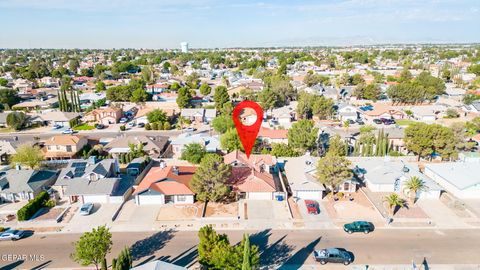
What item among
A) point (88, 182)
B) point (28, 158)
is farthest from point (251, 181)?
point (28, 158)

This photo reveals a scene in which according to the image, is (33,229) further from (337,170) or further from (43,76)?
(43,76)

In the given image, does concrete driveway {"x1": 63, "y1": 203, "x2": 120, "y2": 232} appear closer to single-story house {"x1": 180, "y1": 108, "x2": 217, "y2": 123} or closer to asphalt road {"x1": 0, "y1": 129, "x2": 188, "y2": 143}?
asphalt road {"x1": 0, "y1": 129, "x2": 188, "y2": 143}

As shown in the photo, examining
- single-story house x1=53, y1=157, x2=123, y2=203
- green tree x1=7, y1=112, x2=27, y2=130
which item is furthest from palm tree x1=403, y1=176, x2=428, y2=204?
green tree x1=7, y1=112, x2=27, y2=130

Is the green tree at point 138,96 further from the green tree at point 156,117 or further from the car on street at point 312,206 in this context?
the car on street at point 312,206

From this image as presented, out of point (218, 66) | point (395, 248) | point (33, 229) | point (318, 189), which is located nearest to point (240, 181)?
point (318, 189)

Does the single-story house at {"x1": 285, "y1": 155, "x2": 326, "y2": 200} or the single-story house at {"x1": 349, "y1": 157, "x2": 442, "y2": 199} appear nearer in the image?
the single-story house at {"x1": 285, "y1": 155, "x2": 326, "y2": 200}

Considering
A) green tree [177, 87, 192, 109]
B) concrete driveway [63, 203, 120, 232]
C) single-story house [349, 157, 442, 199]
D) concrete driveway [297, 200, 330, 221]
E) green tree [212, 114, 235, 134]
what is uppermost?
green tree [177, 87, 192, 109]
